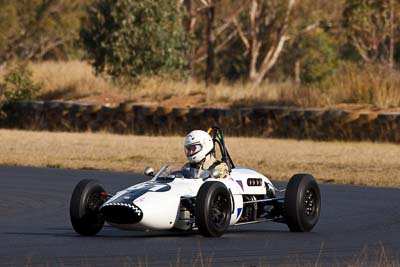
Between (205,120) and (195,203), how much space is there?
2045 centimetres

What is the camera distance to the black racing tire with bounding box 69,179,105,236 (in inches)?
495

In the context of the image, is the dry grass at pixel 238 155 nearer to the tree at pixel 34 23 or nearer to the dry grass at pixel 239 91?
the dry grass at pixel 239 91

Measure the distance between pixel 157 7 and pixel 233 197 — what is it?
95.0 feet

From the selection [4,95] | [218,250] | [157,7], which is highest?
[157,7]

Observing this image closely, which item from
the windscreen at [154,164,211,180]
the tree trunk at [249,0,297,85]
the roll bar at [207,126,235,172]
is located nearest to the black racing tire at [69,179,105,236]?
the windscreen at [154,164,211,180]

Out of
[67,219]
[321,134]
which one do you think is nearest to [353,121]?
[321,134]

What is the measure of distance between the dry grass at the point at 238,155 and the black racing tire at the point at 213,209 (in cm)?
794

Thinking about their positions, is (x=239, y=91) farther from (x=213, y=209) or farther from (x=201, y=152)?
(x=213, y=209)

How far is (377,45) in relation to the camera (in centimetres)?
4872

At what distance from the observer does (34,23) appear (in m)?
61.3

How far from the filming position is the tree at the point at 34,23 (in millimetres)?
58062

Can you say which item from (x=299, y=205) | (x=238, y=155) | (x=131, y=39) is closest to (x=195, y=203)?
(x=299, y=205)

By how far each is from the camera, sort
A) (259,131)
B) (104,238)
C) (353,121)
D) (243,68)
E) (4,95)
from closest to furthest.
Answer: (104,238), (353,121), (259,131), (4,95), (243,68)

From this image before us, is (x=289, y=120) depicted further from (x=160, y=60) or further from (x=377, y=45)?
(x=377, y=45)
